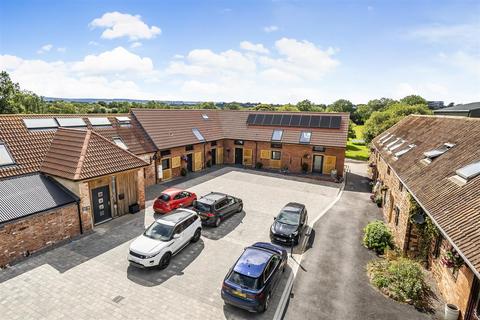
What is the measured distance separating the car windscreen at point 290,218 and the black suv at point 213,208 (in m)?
3.36

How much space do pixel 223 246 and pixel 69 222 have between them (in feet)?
26.4

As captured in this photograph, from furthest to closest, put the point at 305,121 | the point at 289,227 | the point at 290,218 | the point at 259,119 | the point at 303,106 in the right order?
1. the point at 303,106
2. the point at 259,119
3. the point at 305,121
4. the point at 290,218
5. the point at 289,227

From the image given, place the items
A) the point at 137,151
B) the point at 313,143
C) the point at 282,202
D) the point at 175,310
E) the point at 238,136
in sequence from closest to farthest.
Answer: the point at 175,310
the point at 282,202
the point at 137,151
the point at 313,143
the point at 238,136

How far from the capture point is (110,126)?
2216 centimetres

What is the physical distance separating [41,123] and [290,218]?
56.1ft

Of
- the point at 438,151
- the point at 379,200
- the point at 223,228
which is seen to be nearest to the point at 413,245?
the point at 438,151

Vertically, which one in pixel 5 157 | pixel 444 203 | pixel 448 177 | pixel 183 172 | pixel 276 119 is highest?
pixel 276 119

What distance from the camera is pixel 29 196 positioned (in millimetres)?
13148

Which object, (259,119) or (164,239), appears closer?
(164,239)

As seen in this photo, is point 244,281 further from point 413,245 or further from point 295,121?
point 295,121

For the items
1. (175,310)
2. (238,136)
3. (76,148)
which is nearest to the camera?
(175,310)

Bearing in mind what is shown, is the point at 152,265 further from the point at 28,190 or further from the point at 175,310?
the point at 28,190

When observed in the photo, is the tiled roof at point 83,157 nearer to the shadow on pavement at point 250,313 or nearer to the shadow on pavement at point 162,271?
the shadow on pavement at point 162,271

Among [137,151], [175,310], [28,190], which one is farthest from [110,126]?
[175,310]
